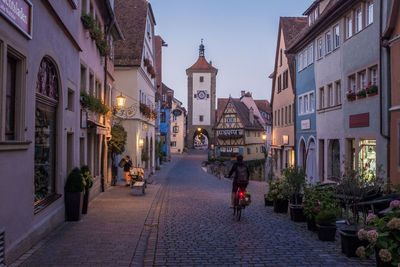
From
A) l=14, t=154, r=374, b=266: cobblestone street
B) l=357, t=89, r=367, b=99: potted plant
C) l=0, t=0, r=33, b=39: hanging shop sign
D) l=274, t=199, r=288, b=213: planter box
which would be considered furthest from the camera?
l=357, t=89, r=367, b=99: potted plant

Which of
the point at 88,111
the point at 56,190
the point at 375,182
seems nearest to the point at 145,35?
the point at 88,111

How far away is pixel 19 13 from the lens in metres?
6.53

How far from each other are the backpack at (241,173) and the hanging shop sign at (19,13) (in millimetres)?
6049

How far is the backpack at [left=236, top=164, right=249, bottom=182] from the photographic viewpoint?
11.0 metres

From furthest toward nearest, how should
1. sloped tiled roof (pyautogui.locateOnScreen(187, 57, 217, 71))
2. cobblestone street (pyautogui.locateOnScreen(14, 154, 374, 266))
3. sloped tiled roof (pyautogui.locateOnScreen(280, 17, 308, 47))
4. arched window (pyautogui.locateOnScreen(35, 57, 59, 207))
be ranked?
sloped tiled roof (pyautogui.locateOnScreen(187, 57, 217, 71)), sloped tiled roof (pyautogui.locateOnScreen(280, 17, 308, 47)), arched window (pyautogui.locateOnScreen(35, 57, 59, 207)), cobblestone street (pyautogui.locateOnScreen(14, 154, 374, 266))

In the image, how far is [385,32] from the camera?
13664mm

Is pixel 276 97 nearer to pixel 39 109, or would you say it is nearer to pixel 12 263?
pixel 39 109

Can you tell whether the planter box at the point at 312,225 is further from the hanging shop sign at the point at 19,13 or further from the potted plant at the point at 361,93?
the potted plant at the point at 361,93

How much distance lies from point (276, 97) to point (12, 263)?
27.8 meters

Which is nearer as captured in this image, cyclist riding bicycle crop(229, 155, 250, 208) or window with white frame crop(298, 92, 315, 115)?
cyclist riding bicycle crop(229, 155, 250, 208)

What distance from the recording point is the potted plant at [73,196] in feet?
33.1

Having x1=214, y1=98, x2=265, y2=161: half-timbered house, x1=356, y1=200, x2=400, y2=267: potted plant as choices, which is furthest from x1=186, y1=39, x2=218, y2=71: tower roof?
x1=356, y1=200, x2=400, y2=267: potted plant

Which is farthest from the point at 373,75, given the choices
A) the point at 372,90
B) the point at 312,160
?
→ the point at 312,160

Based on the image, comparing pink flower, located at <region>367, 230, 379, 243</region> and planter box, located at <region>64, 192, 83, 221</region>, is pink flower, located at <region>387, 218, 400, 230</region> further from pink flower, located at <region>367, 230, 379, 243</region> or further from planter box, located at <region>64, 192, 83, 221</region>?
planter box, located at <region>64, 192, 83, 221</region>
